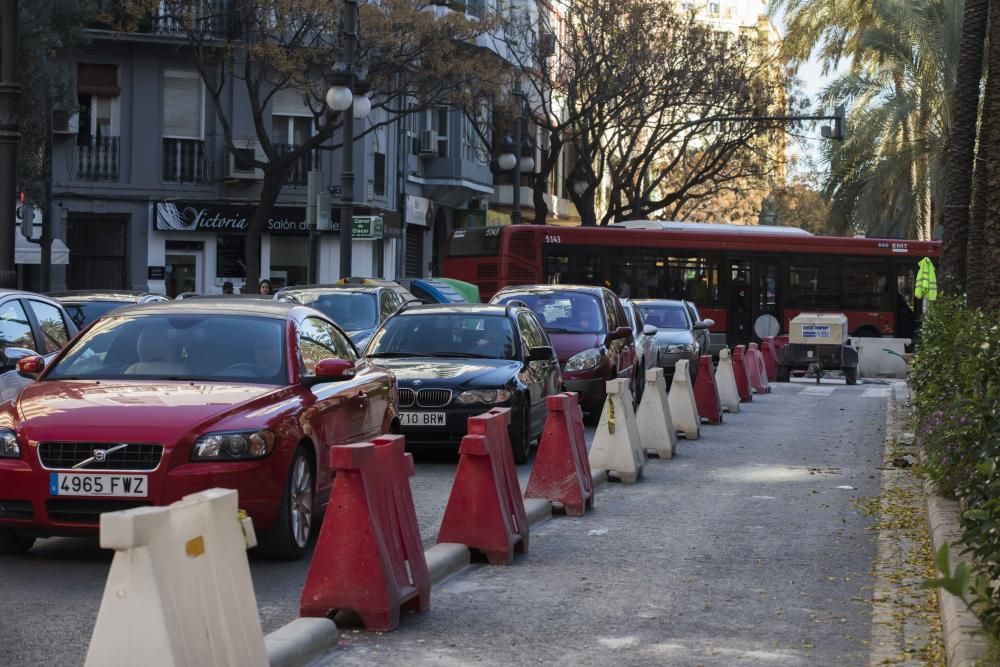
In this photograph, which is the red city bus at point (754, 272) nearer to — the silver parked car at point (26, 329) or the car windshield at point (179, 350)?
the silver parked car at point (26, 329)

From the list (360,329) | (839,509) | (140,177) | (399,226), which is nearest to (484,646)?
(839,509)

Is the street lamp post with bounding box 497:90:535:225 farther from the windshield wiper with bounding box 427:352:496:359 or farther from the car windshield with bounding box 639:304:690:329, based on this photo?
the windshield wiper with bounding box 427:352:496:359

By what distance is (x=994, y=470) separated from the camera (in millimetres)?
5609

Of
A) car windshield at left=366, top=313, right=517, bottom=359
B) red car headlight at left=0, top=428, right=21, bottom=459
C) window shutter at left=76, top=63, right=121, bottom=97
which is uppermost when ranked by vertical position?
window shutter at left=76, top=63, right=121, bottom=97

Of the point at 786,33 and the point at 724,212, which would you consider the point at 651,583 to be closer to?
the point at 786,33

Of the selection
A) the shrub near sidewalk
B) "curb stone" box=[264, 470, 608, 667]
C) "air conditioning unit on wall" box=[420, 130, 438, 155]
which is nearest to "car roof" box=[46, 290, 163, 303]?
the shrub near sidewalk

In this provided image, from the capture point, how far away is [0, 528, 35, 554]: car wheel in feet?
29.4

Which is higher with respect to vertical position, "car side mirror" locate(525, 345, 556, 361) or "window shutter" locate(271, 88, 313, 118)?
"window shutter" locate(271, 88, 313, 118)

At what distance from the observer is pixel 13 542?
29.6ft

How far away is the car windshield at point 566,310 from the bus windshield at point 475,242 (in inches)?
658

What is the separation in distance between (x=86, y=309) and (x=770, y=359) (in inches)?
760

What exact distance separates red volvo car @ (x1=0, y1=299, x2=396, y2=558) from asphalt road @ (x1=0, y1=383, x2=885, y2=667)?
0.40m

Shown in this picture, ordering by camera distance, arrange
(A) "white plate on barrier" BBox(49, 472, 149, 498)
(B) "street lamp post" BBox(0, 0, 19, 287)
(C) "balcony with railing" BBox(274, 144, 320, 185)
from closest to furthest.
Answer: (A) "white plate on barrier" BBox(49, 472, 149, 498), (B) "street lamp post" BBox(0, 0, 19, 287), (C) "balcony with railing" BBox(274, 144, 320, 185)

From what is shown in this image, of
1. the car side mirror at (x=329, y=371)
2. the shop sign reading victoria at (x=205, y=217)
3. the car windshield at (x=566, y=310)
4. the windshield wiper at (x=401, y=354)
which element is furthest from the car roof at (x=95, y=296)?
the shop sign reading victoria at (x=205, y=217)
